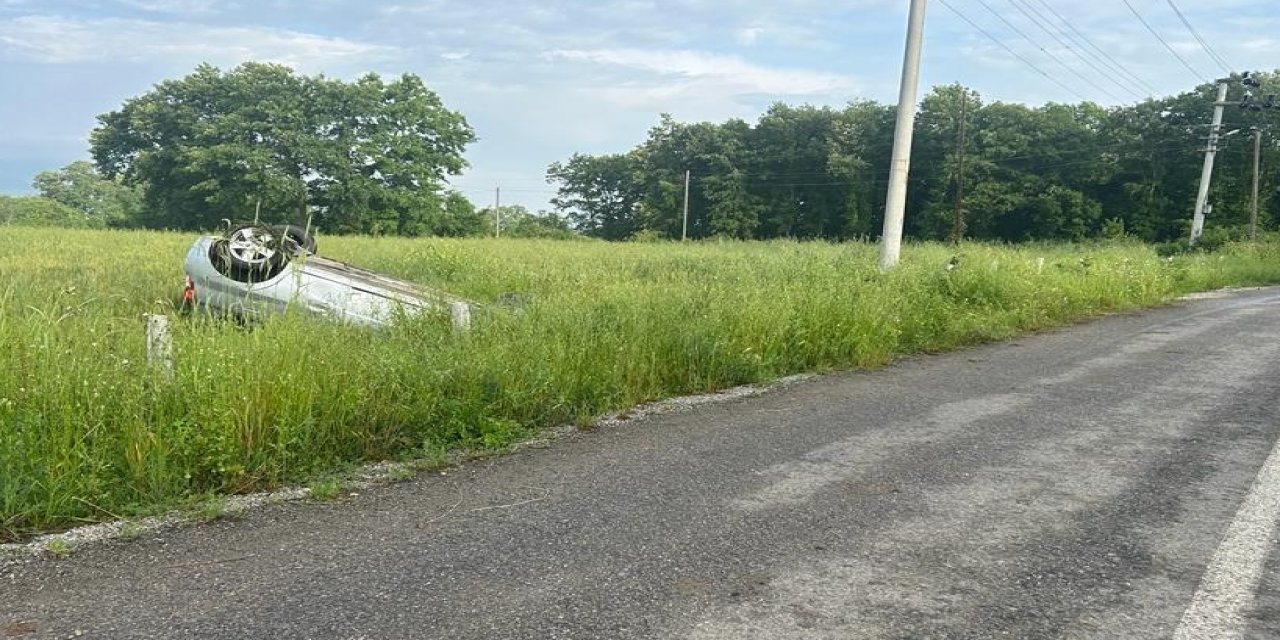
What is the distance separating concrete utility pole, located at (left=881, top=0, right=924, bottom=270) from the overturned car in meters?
6.92

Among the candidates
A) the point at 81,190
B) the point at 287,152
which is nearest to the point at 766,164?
the point at 287,152

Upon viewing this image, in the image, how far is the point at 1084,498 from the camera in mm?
3898

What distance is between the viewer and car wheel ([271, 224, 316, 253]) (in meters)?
7.41

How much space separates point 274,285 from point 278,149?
47.8 m

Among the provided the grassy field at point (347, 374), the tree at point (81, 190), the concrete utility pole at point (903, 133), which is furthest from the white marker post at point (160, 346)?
the tree at point (81, 190)

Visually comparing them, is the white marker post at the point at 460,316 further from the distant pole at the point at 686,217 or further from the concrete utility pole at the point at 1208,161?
the distant pole at the point at 686,217

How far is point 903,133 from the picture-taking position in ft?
37.5

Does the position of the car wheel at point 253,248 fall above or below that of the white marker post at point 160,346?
above

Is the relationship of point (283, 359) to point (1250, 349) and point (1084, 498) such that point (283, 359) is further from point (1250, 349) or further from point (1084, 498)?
point (1250, 349)

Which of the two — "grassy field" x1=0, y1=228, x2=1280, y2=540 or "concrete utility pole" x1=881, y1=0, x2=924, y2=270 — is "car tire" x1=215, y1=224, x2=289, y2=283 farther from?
"concrete utility pole" x1=881, y1=0, x2=924, y2=270

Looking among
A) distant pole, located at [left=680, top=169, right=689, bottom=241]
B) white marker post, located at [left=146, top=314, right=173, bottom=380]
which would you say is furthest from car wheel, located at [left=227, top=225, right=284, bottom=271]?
distant pole, located at [left=680, top=169, right=689, bottom=241]

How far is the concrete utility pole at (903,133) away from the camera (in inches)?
444

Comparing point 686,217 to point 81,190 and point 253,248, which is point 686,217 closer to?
point 253,248

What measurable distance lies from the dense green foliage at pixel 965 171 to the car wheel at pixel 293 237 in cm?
3720
